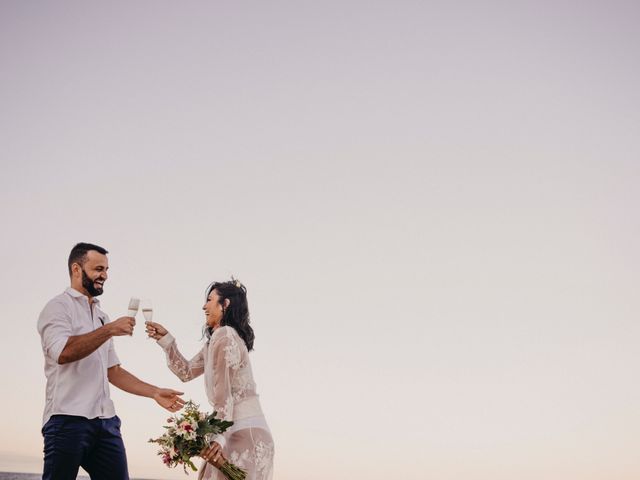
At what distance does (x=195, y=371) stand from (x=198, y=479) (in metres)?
1.36

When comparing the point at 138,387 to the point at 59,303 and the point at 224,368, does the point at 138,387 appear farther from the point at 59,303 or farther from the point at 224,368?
the point at 59,303

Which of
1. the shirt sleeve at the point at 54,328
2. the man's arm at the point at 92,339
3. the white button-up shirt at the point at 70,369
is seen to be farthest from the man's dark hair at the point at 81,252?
the man's arm at the point at 92,339

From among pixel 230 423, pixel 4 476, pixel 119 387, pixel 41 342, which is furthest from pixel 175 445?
pixel 4 476

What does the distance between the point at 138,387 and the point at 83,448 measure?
0.93 meters

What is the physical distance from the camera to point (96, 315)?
22.3 feet

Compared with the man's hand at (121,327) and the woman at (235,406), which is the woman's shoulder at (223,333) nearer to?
the woman at (235,406)

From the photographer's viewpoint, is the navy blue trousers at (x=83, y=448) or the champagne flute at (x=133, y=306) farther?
the champagne flute at (x=133, y=306)

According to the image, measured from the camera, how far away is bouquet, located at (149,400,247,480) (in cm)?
632

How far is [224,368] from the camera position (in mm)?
6758

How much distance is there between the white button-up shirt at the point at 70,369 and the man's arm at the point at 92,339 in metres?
0.08

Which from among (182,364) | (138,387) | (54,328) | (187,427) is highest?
(182,364)

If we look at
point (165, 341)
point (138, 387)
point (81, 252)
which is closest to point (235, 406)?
point (138, 387)

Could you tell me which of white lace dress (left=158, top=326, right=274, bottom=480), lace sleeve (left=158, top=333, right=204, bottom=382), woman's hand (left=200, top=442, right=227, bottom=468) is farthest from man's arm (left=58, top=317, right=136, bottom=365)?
lace sleeve (left=158, top=333, right=204, bottom=382)

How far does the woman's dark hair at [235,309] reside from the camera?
7344mm
